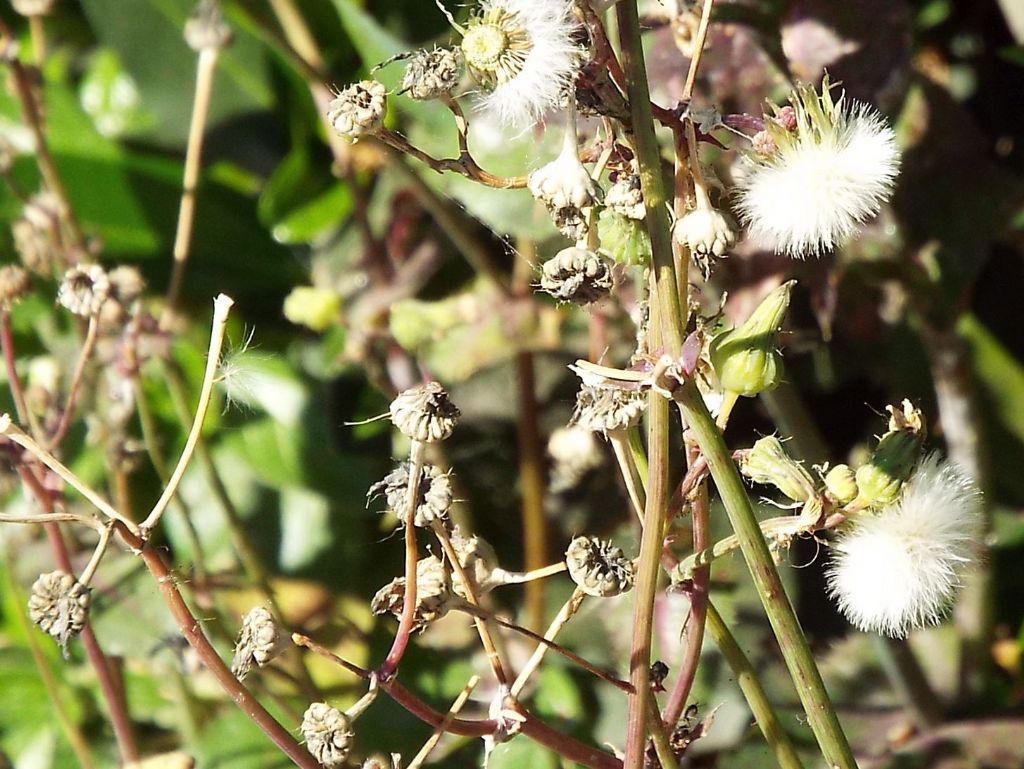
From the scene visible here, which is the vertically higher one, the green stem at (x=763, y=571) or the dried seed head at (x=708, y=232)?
the dried seed head at (x=708, y=232)

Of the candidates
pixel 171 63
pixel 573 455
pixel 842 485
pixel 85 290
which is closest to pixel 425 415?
pixel 842 485

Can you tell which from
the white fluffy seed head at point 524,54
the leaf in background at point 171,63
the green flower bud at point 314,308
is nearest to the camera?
the white fluffy seed head at point 524,54

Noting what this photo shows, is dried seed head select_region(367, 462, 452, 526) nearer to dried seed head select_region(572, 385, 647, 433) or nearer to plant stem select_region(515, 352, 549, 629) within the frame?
dried seed head select_region(572, 385, 647, 433)

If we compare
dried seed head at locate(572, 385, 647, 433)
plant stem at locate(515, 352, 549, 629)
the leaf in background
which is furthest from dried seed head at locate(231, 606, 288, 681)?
the leaf in background

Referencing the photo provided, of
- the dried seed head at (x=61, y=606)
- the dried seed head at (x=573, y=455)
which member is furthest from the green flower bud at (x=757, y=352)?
the dried seed head at (x=573, y=455)

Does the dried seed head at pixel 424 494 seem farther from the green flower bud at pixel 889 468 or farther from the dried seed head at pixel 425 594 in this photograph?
the green flower bud at pixel 889 468

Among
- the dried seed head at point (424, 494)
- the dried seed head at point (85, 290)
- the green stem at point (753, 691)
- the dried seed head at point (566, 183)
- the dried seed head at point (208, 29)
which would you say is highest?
the dried seed head at point (208, 29)
